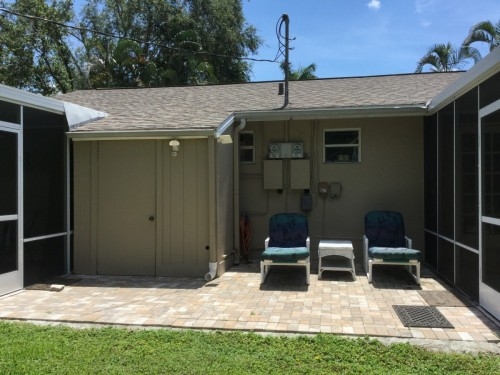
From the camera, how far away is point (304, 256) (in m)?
6.58

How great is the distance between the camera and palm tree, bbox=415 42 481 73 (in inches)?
660

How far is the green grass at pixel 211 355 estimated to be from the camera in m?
3.43

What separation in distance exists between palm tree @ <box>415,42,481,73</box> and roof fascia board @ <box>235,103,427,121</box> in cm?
1088

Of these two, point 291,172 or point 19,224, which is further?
point 291,172

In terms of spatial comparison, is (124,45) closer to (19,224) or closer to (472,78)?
(19,224)

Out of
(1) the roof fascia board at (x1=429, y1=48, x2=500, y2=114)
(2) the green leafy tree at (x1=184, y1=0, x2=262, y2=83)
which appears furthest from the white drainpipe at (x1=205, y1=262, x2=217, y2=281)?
(2) the green leafy tree at (x1=184, y1=0, x2=262, y2=83)

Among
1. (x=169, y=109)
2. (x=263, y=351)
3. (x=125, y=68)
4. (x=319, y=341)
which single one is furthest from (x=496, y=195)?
(x=125, y=68)

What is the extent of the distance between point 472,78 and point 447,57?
14.5 metres

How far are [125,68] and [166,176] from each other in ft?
47.4

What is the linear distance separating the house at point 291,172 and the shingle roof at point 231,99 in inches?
2.0

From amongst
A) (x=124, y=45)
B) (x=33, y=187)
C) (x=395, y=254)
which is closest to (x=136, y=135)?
(x=33, y=187)

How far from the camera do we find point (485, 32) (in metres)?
15.9

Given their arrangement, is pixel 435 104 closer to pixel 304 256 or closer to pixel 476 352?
pixel 304 256

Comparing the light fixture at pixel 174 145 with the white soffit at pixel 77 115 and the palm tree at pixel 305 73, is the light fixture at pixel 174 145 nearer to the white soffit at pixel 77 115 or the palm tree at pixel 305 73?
the white soffit at pixel 77 115
